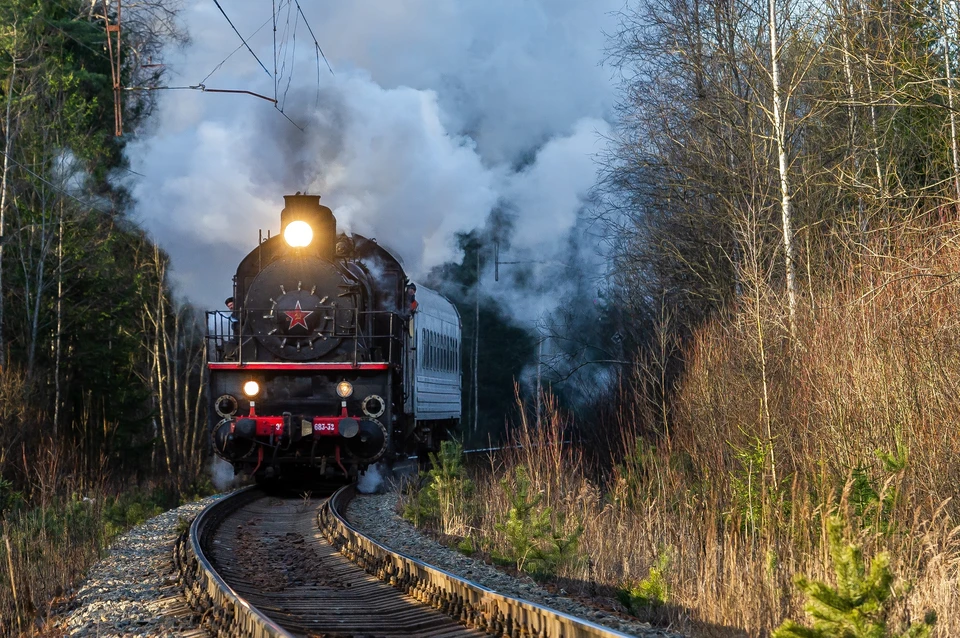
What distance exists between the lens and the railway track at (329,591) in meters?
5.59

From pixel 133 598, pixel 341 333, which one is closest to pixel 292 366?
pixel 341 333

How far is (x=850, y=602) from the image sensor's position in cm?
412

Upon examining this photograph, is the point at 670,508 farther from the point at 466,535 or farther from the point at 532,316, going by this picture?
the point at 532,316

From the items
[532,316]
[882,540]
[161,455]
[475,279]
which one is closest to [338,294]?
[882,540]

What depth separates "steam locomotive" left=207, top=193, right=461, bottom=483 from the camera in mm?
14125

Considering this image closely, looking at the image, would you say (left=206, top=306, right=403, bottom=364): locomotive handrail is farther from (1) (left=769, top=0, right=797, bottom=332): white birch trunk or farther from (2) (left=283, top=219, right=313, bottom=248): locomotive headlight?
(1) (left=769, top=0, right=797, bottom=332): white birch trunk

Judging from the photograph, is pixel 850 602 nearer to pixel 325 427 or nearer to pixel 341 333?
pixel 325 427

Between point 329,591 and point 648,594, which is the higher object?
point 648,594

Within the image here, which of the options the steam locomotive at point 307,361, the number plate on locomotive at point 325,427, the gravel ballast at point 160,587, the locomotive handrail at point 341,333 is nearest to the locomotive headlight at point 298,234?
the steam locomotive at point 307,361

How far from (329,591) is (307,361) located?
720 cm

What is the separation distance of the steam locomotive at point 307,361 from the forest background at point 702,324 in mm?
1916

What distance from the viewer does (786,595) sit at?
19.1 feet

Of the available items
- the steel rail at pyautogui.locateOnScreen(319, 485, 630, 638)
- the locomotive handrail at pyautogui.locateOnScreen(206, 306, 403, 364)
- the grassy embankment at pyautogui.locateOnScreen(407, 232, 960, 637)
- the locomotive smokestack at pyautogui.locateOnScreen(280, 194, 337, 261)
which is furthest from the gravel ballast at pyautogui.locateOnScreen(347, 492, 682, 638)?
the locomotive smokestack at pyautogui.locateOnScreen(280, 194, 337, 261)

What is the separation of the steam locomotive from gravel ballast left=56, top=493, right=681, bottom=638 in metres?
2.49
